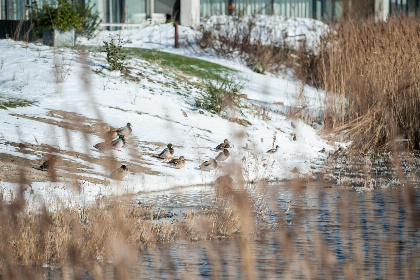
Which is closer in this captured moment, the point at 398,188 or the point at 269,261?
the point at 269,261

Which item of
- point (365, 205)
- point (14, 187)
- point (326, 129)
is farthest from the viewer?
point (326, 129)

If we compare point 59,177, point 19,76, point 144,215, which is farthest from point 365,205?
point 19,76

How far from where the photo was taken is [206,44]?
25.3 meters

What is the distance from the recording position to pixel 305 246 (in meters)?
7.21

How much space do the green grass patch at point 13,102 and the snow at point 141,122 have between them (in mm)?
149

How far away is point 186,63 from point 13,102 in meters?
8.71

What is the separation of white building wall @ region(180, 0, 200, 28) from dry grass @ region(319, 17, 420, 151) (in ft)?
50.6

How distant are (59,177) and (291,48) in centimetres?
1701

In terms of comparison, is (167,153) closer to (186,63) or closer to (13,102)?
(13,102)

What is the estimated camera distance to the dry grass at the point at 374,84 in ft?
44.9

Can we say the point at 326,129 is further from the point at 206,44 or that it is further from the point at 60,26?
the point at 206,44

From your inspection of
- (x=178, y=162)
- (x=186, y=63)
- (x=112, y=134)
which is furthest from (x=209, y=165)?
(x=186, y=63)

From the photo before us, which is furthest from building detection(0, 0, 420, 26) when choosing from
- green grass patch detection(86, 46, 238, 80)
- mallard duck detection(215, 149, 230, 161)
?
mallard duck detection(215, 149, 230, 161)

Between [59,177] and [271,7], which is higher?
[271,7]
